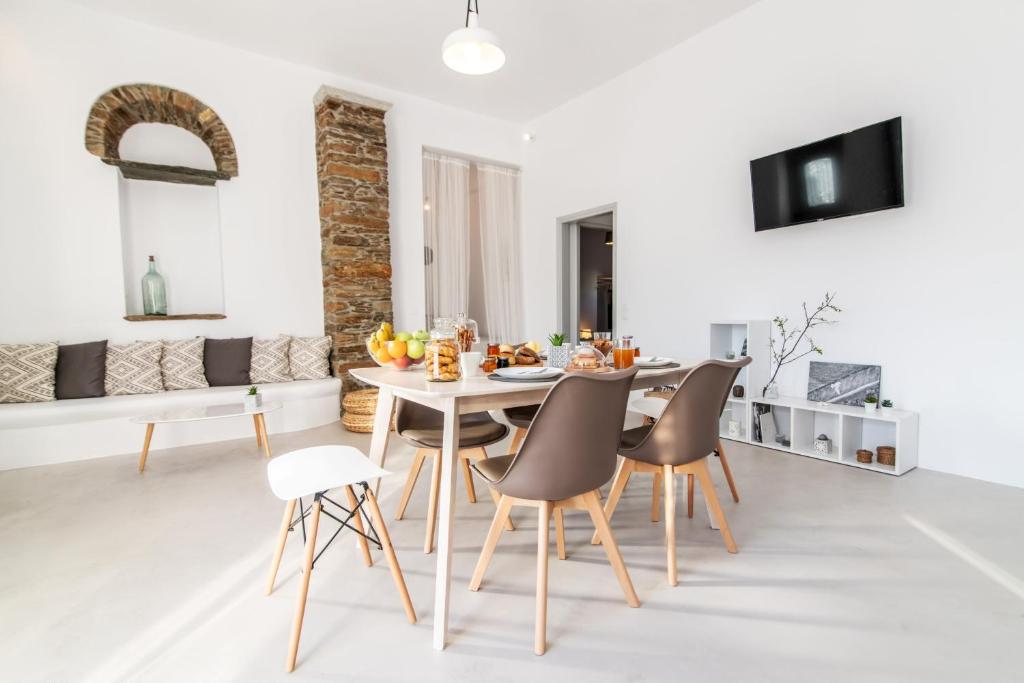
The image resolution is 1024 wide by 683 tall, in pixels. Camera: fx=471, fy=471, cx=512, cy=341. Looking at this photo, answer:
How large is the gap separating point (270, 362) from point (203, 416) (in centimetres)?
122

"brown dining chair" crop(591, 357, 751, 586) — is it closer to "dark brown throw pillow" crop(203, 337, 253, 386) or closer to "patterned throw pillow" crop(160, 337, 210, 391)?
"dark brown throw pillow" crop(203, 337, 253, 386)

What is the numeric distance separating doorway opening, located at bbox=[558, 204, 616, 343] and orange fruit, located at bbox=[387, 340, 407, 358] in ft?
11.4

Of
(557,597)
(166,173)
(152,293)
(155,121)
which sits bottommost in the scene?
(557,597)

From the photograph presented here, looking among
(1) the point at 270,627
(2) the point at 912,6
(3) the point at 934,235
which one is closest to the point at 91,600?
(1) the point at 270,627

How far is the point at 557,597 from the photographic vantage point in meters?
1.70

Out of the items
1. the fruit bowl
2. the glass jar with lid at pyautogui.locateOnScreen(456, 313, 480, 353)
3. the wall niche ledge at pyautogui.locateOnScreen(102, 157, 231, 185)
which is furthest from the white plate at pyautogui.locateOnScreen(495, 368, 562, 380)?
the wall niche ledge at pyautogui.locateOnScreen(102, 157, 231, 185)

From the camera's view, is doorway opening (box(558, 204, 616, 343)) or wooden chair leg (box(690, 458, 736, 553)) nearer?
wooden chair leg (box(690, 458, 736, 553))

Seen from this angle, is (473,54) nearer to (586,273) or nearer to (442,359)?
(442,359)

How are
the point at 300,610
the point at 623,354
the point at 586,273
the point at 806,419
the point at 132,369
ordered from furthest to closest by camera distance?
the point at 586,273 < the point at 132,369 < the point at 806,419 < the point at 623,354 < the point at 300,610

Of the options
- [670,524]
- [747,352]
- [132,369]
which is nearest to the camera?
[670,524]

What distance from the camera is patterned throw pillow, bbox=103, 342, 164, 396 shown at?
3.77 metres

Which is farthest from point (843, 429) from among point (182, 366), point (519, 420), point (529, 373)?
point (182, 366)

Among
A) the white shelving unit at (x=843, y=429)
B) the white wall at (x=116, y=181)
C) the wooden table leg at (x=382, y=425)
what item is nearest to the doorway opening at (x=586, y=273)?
the white wall at (x=116, y=181)

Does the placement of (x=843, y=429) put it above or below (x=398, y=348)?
below
